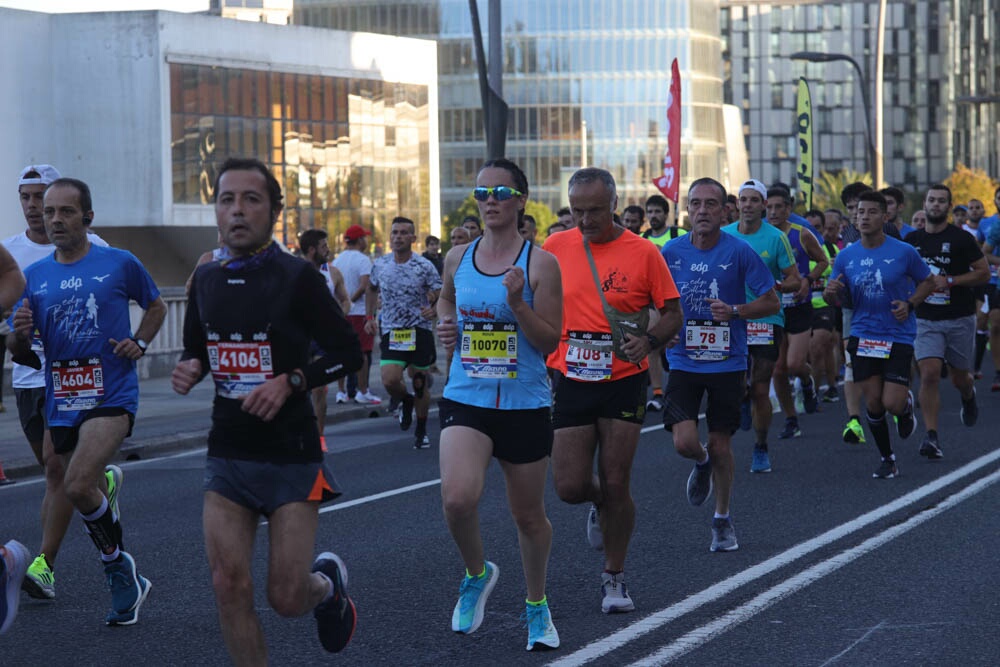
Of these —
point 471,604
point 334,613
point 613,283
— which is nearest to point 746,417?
point 613,283

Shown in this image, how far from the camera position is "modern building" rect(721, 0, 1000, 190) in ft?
515

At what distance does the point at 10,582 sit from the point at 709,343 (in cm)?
422

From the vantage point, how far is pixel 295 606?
5.03 m

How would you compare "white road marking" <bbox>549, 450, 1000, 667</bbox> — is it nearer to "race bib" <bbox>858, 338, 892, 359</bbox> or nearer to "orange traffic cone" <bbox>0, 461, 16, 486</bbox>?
"race bib" <bbox>858, 338, 892, 359</bbox>

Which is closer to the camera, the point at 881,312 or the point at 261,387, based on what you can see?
the point at 261,387

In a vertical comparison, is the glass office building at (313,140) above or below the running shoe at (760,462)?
above

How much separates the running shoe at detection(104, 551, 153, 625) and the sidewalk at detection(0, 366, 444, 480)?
6465 millimetres

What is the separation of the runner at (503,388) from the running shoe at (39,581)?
2.27m

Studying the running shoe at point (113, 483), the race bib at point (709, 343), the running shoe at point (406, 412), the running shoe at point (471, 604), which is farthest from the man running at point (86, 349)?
the running shoe at point (406, 412)

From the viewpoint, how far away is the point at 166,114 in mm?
67000

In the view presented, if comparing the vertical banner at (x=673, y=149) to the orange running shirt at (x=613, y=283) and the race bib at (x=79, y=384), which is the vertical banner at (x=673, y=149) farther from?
the race bib at (x=79, y=384)

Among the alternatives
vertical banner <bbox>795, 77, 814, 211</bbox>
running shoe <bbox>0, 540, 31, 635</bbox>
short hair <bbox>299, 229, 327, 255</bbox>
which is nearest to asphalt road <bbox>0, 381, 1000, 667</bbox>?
running shoe <bbox>0, 540, 31, 635</bbox>

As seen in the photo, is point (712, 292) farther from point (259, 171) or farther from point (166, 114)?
point (166, 114)

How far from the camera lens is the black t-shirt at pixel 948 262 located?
41.8 feet
